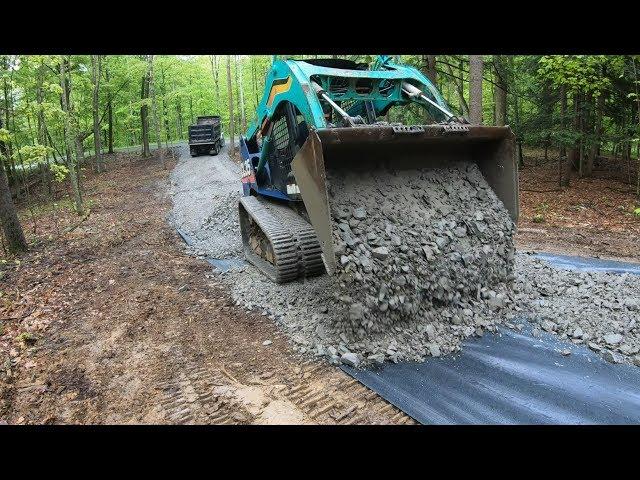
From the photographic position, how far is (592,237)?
786cm

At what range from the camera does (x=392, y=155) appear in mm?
4965

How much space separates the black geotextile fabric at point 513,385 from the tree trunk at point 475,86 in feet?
19.6

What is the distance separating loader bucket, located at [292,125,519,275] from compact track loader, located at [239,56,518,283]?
10 mm

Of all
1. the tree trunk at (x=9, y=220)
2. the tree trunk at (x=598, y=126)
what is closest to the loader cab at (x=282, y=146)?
the tree trunk at (x=9, y=220)

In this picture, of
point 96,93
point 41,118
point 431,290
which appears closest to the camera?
point 431,290

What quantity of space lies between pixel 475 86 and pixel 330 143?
5.99m

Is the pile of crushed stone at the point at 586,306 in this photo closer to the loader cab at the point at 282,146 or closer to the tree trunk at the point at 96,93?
the loader cab at the point at 282,146

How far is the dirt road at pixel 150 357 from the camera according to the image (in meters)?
3.51

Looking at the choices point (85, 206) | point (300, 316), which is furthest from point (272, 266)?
point (85, 206)

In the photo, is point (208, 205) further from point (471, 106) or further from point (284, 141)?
point (471, 106)

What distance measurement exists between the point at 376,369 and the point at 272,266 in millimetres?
2710

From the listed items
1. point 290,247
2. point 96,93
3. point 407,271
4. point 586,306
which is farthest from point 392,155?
point 96,93

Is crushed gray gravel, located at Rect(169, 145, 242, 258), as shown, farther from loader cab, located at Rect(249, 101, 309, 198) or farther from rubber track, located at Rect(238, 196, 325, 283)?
rubber track, located at Rect(238, 196, 325, 283)

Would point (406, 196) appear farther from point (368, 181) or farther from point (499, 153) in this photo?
point (499, 153)
